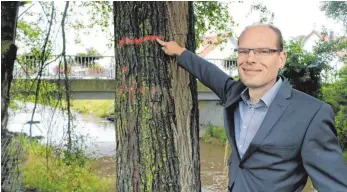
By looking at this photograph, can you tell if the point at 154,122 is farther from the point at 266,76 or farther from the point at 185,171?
the point at 266,76

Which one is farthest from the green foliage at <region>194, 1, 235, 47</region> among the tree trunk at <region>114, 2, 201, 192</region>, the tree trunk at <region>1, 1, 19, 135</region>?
the tree trunk at <region>114, 2, 201, 192</region>

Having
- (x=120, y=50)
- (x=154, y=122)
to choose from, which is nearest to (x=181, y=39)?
(x=120, y=50)

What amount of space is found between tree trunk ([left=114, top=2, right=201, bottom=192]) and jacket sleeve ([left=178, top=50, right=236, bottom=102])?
6cm

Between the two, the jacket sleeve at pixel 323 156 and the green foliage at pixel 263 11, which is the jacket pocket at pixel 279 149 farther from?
the green foliage at pixel 263 11

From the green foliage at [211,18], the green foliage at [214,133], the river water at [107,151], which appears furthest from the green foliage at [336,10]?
the green foliage at [214,133]

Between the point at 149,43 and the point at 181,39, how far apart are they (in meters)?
0.18

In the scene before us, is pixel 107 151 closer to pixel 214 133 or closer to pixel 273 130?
pixel 214 133

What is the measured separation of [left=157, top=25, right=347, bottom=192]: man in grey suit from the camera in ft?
4.17

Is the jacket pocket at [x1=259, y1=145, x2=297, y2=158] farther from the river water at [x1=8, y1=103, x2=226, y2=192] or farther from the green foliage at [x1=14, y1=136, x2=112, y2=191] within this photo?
the river water at [x1=8, y1=103, x2=226, y2=192]

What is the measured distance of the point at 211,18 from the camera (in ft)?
22.6

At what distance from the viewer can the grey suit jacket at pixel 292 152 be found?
1262 millimetres

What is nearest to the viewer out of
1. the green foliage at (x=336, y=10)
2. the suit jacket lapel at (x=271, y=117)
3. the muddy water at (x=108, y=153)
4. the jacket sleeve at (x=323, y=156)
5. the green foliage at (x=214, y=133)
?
the jacket sleeve at (x=323, y=156)

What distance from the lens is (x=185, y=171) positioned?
74.9 inches

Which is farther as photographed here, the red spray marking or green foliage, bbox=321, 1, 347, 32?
green foliage, bbox=321, 1, 347, 32
